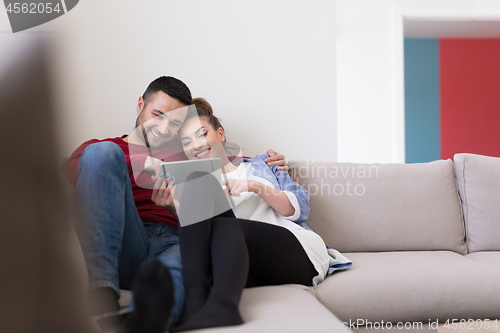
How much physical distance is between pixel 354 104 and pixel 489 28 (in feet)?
7.02

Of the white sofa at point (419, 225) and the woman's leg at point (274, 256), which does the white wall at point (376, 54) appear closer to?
the white sofa at point (419, 225)

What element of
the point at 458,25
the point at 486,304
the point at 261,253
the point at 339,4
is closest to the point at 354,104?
the point at 339,4

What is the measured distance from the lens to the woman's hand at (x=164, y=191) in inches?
48.3

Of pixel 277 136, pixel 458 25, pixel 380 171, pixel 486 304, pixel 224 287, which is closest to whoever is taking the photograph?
pixel 224 287

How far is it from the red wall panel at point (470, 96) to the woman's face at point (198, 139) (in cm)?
381

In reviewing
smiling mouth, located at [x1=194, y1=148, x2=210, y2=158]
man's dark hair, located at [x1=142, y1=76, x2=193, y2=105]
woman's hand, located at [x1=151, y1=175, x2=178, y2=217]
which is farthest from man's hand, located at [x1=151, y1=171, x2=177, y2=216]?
man's dark hair, located at [x1=142, y1=76, x2=193, y2=105]

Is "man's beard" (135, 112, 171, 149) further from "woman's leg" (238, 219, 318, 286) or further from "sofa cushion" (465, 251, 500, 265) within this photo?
"sofa cushion" (465, 251, 500, 265)

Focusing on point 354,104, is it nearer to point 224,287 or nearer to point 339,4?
point 339,4

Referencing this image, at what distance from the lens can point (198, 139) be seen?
5.16 feet

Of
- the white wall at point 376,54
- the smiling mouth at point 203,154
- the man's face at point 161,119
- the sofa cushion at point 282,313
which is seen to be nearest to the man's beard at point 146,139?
the man's face at point 161,119

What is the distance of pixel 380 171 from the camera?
6.05 feet

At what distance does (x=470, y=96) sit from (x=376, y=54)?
7.66 ft

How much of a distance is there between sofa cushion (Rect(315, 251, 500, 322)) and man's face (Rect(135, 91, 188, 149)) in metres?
0.84

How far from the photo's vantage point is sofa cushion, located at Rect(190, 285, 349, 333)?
77 cm
